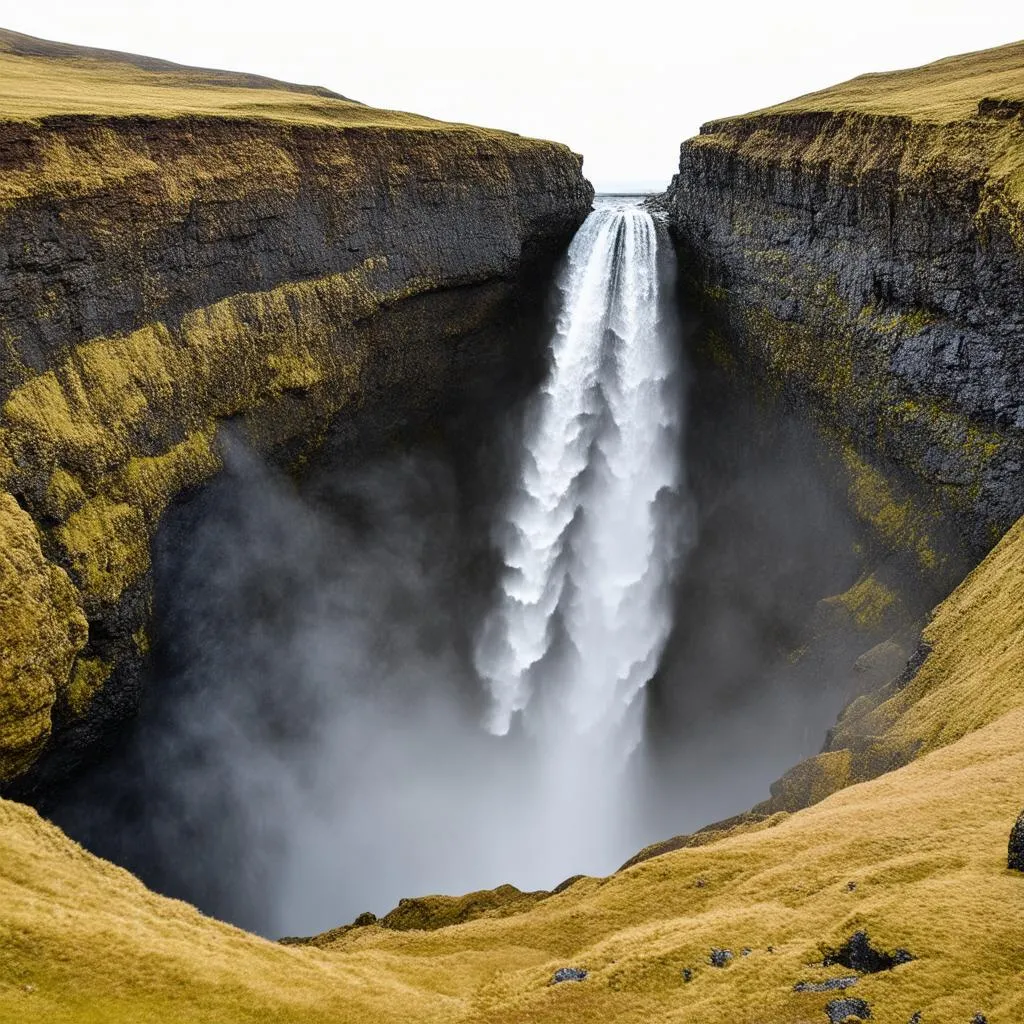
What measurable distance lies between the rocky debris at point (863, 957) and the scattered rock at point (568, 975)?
4.65 m

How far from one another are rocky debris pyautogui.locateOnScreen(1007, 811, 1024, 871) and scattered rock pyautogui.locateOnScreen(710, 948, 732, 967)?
16.9 ft

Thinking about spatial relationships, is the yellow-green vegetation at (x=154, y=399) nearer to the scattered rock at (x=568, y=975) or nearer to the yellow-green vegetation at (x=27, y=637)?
the yellow-green vegetation at (x=27, y=637)

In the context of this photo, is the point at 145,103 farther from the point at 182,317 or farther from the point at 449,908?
the point at 449,908

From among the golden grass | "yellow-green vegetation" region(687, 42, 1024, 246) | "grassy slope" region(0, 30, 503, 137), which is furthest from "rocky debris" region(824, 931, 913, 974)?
"grassy slope" region(0, 30, 503, 137)

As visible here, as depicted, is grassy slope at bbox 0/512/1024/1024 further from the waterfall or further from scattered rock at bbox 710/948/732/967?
the waterfall

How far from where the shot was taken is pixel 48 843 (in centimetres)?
2006

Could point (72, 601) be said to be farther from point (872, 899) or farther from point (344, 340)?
point (872, 899)

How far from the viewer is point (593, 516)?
4747 centimetres

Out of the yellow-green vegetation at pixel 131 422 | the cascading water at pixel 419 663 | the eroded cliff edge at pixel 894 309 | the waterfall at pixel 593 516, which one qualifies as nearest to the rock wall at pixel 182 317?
the yellow-green vegetation at pixel 131 422

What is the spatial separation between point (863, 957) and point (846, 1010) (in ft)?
4.43

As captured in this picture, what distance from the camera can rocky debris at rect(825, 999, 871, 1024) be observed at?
12.6m

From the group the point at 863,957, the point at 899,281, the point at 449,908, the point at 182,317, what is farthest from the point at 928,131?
the point at 449,908

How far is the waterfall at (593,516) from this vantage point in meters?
45.2

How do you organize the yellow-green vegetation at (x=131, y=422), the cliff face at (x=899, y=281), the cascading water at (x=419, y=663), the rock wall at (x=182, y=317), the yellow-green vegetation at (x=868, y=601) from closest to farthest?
the yellow-green vegetation at (x=131, y=422) → the rock wall at (x=182, y=317) → the cliff face at (x=899, y=281) → the yellow-green vegetation at (x=868, y=601) → the cascading water at (x=419, y=663)
